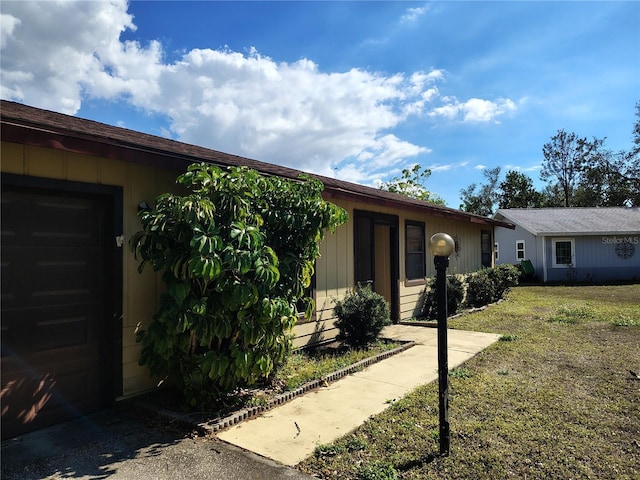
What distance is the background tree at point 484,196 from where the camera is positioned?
4910 centimetres

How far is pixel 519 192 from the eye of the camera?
45938 millimetres

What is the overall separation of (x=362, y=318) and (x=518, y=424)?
3123 millimetres

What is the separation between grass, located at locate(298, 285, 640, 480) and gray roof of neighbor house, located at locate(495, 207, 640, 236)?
657 inches

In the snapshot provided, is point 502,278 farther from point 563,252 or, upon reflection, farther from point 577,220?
point 577,220

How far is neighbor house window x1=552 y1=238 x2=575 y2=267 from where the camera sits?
21.3m

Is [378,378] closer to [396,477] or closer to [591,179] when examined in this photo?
[396,477]

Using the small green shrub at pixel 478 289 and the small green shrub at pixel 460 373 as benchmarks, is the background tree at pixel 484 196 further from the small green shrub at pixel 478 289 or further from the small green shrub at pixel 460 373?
the small green shrub at pixel 460 373

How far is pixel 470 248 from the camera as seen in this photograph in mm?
12859

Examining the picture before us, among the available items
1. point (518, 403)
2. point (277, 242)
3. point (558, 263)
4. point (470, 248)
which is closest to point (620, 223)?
point (558, 263)

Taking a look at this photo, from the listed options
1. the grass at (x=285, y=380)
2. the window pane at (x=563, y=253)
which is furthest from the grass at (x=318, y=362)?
the window pane at (x=563, y=253)

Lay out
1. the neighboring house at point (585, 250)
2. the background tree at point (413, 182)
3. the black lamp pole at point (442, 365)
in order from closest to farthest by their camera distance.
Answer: the black lamp pole at point (442, 365), the neighboring house at point (585, 250), the background tree at point (413, 182)

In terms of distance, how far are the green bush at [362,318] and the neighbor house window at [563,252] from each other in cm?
1877

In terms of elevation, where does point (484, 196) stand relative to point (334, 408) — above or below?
above

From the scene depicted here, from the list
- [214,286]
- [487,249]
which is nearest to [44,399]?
[214,286]
